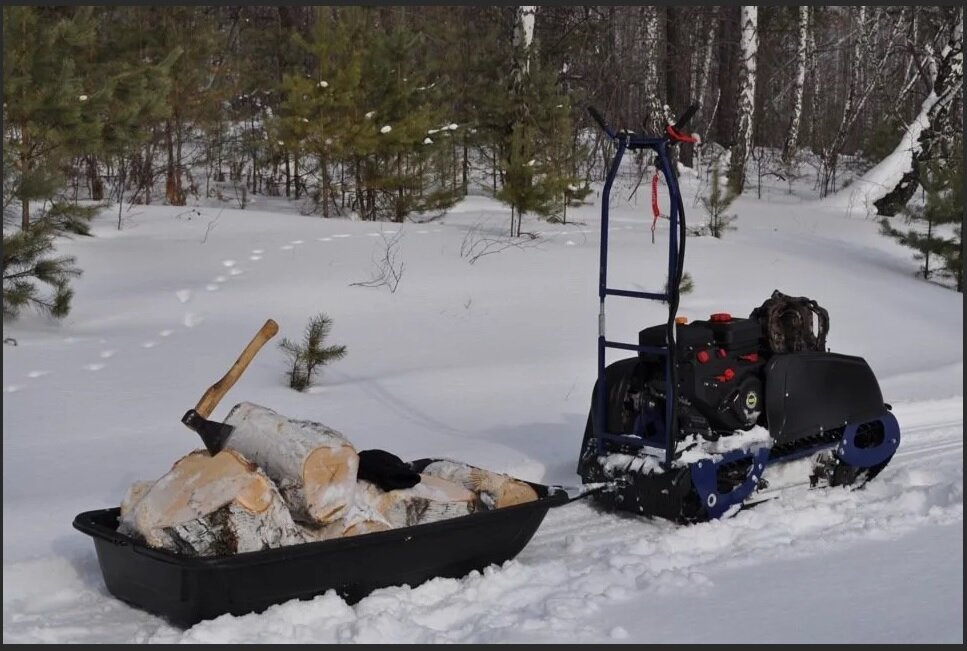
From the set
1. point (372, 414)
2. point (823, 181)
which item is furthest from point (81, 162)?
point (823, 181)

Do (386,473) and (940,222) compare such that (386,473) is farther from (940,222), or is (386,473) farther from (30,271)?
(940,222)

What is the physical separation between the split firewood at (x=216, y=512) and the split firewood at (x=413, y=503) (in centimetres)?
34

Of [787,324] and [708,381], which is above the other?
[787,324]

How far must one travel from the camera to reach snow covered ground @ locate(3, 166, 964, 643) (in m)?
4.01

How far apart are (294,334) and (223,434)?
504 centimetres

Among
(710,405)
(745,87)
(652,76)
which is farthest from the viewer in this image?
(652,76)

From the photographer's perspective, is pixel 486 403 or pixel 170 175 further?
pixel 170 175

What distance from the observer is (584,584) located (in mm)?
4293

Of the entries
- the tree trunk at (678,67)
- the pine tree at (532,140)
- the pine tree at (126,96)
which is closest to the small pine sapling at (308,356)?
the pine tree at (126,96)

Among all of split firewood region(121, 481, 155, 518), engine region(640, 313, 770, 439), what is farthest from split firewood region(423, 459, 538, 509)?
split firewood region(121, 481, 155, 518)

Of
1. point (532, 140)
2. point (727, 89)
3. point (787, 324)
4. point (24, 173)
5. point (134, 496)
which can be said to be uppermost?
point (727, 89)

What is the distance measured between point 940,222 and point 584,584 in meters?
9.23

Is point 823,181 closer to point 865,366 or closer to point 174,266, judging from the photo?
point 174,266

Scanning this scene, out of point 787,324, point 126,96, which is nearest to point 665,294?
point 787,324
